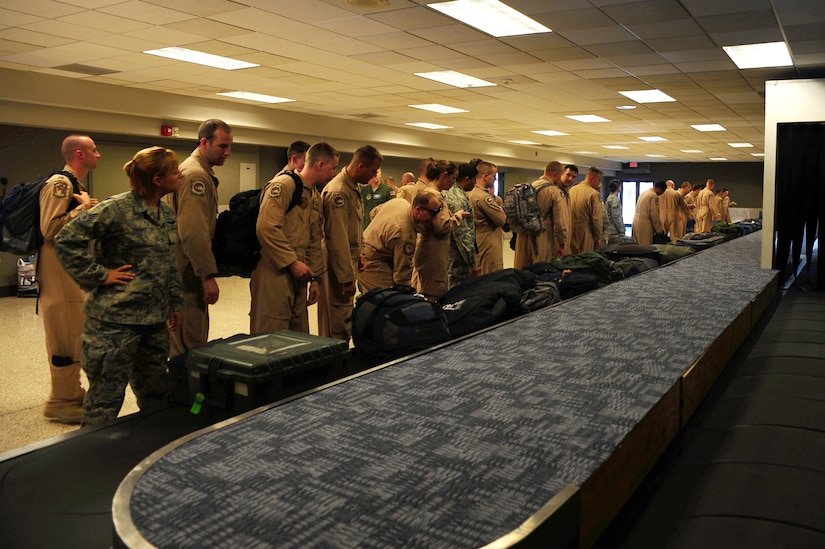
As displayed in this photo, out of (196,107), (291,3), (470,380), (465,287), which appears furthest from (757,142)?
(470,380)

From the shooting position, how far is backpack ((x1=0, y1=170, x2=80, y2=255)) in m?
3.81

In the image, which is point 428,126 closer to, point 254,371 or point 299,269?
point 299,269

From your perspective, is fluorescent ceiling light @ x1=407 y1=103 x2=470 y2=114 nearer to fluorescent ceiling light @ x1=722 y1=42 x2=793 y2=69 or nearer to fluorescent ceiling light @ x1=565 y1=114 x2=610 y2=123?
fluorescent ceiling light @ x1=565 y1=114 x2=610 y2=123

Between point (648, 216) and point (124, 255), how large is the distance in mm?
9205

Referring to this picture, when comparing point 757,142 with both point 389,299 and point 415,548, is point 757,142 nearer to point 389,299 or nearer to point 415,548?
point 389,299

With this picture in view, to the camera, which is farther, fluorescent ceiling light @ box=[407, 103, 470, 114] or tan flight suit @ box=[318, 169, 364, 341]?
fluorescent ceiling light @ box=[407, 103, 470, 114]

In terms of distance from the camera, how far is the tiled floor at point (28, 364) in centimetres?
365

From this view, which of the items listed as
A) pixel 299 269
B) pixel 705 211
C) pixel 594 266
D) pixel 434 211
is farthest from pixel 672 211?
pixel 299 269

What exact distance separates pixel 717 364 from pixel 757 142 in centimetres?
1631

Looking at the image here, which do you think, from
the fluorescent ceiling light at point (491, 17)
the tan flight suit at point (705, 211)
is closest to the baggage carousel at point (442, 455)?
the fluorescent ceiling light at point (491, 17)

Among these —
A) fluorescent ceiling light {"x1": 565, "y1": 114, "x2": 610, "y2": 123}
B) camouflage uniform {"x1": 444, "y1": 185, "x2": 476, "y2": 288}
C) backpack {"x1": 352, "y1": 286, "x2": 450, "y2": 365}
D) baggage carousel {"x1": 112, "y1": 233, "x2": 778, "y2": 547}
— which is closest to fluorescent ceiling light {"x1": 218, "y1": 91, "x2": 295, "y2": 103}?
fluorescent ceiling light {"x1": 565, "y1": 114, "x2": 610, "y2": 123}

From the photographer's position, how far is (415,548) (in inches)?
37.6

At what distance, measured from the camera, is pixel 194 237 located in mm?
3430

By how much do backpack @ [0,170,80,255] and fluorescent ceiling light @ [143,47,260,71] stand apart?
3.37 meters
